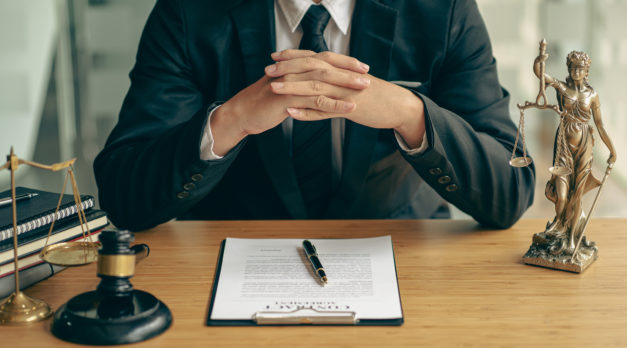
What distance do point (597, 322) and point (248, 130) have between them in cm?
73

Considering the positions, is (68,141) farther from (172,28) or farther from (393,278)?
(393,278)

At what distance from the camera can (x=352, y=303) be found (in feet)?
3.09

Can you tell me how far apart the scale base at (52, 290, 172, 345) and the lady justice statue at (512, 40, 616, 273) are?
2.12ft

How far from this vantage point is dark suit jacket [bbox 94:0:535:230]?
1.42 metres

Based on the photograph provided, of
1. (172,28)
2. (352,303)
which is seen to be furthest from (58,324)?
(172,28)

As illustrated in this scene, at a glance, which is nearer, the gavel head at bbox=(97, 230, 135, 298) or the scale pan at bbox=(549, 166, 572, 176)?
the gavel head at bbox=(97, 230, 135, 298)

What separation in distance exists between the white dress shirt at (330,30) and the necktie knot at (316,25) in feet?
0.04

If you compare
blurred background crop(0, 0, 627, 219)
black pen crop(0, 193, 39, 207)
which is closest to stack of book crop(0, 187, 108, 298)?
black pen crop(0, 193, 39, 207)

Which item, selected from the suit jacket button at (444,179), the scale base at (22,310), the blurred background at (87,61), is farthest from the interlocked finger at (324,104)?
the blurred background at (87,61)

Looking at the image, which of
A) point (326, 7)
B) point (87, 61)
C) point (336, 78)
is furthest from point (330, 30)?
point (87, 61)

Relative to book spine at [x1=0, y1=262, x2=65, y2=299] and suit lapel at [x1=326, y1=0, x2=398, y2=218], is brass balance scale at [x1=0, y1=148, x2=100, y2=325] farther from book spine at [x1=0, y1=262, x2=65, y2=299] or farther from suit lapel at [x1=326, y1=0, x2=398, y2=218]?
suit lapel at [x1=326, y1=0, x2=398, y2=218]

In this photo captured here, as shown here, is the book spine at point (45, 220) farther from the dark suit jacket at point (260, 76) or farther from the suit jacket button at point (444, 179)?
the suit jacket button at point (444, 179)

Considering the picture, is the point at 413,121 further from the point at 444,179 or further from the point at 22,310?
the point at 22,310

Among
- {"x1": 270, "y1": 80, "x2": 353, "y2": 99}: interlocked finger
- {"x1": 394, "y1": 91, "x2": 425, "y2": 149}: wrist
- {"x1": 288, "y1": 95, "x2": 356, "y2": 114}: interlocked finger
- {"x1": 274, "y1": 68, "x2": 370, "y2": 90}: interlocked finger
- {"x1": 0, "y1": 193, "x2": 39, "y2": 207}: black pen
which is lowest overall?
{"x1": 0, "y1": 193, "x2": 39, "y2": 207}: black pen
